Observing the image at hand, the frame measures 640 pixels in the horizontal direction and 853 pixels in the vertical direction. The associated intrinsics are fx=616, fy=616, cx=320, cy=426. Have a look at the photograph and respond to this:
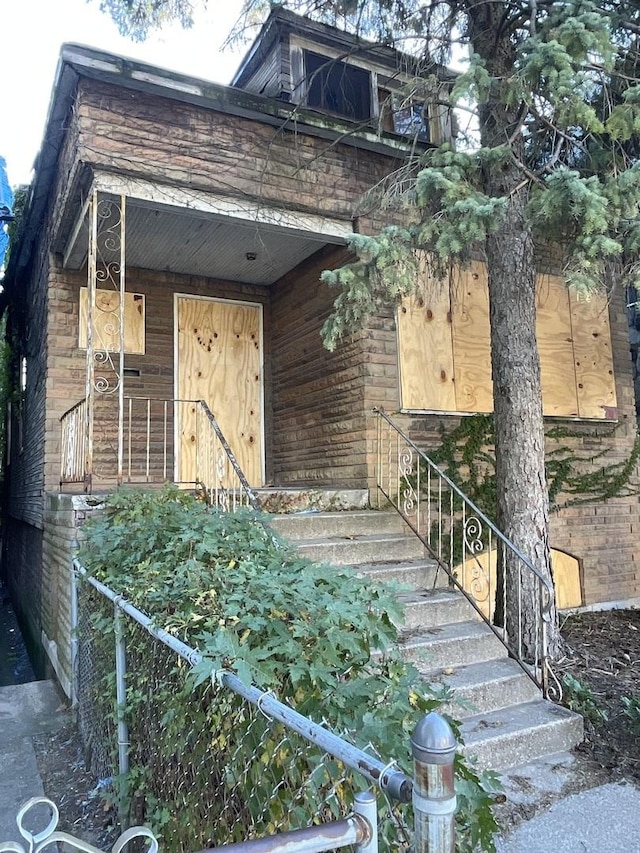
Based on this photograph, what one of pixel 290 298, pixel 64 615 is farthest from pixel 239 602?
pixel 290 298

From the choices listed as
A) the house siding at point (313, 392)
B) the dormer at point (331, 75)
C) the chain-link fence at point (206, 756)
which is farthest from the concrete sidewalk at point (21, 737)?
the dormer at point (331, 75)

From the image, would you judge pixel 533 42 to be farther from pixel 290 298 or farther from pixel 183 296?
pixel 183 296

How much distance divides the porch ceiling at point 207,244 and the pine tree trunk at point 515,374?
1.99m

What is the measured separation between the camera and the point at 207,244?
6.84m

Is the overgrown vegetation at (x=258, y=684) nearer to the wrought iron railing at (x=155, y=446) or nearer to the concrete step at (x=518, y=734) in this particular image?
the concrete step at (x=518, y=734)

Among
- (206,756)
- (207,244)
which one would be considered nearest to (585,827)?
(206,756)

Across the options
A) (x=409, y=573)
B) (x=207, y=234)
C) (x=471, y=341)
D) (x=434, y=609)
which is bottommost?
(x=434, y=609)

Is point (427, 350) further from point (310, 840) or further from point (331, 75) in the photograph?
point (310, 840)

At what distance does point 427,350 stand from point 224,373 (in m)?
2.70

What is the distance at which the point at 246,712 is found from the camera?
1751 mm

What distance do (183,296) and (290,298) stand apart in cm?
133

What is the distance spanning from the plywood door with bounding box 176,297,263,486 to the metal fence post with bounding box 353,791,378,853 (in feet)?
21.7

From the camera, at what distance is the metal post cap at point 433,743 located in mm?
949

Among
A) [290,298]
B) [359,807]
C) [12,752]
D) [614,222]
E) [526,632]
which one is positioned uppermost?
[290,298]
